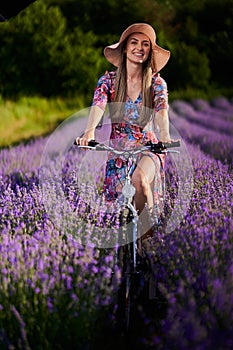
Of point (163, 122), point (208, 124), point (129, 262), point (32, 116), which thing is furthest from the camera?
point (32, 116)

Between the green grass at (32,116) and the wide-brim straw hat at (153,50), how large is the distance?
2.54ft

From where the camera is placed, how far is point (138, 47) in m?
3.07

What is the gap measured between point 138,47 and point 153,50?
9 cm

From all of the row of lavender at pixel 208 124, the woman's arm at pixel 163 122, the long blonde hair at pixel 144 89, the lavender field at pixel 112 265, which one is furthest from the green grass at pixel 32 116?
the woman's arm at pixel 163 122

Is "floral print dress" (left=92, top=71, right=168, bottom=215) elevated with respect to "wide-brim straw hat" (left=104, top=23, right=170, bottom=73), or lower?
lower

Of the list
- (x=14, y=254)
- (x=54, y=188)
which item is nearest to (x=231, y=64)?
(x=54, y=188)

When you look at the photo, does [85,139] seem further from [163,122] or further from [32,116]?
[32,116]

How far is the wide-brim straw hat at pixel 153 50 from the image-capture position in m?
3.01

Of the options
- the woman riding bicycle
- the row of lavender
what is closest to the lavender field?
the row of lavender

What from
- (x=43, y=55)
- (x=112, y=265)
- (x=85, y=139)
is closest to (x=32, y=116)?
(x=43, y=55)

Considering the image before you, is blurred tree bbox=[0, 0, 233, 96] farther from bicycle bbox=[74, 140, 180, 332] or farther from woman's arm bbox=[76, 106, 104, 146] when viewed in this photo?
bicycle bbox=[74, 140, 180, 332]

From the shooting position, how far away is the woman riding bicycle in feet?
10.0

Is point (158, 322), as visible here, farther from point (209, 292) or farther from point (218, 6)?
point (218, 6)

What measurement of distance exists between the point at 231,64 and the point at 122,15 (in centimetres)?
82
